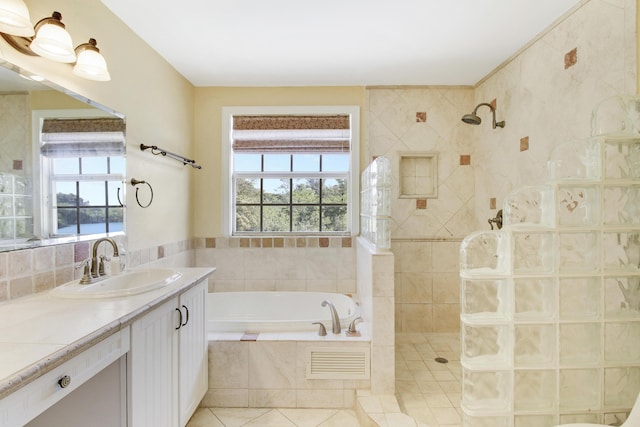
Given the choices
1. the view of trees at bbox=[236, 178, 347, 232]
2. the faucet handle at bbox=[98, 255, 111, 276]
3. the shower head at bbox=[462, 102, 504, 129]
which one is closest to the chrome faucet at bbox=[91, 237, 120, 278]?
the faucet handle at bbox=[98, 255, 111, 276]

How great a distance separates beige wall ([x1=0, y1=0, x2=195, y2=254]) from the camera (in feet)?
4.97

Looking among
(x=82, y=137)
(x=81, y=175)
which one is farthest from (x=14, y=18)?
(x=81, y=175)

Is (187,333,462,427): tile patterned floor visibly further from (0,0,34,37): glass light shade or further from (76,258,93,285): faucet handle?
(0,0,34,37): glass light shade

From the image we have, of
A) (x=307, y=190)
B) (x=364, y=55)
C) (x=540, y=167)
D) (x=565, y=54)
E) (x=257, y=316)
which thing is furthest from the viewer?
(x=307, y=190)

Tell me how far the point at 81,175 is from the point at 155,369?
3.47ft

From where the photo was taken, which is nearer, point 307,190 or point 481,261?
point 481,261

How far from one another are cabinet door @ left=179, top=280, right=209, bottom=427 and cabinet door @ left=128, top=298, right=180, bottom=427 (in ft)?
0.25

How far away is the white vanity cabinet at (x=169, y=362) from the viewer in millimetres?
1191

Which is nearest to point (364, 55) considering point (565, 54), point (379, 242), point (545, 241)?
point (565, 54)

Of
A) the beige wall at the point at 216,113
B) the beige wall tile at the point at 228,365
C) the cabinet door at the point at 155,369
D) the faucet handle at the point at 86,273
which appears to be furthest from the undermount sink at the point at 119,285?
the beige wall at the point at 216,113

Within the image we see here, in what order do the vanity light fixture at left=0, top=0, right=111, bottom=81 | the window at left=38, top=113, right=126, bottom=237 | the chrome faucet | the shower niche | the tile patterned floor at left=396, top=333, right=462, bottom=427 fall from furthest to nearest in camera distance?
the tile patterned floor at left=396, top=333, right=462, bottom=427 < the chrome faucet < the window at left=38, top=113, right=126, bottom=237 < the vanity light fixture at left=0, top=0, right=111, bottom=81 < the shower niche

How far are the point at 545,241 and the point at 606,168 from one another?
0.36 metres

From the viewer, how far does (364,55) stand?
2.31 m

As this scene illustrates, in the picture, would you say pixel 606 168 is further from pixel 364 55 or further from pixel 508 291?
pixel 364 55
